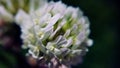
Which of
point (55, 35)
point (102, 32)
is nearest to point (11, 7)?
point (55, 35)

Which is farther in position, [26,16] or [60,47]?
[26,16]

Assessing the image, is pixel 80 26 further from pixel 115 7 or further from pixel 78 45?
pixel 115 7

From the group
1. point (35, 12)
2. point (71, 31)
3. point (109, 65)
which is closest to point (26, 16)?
point (35, 12)

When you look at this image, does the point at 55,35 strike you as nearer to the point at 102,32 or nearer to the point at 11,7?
the point at 11,7

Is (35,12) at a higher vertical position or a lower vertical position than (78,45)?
higher

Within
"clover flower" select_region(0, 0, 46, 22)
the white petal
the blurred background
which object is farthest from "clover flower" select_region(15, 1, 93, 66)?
the blurred background

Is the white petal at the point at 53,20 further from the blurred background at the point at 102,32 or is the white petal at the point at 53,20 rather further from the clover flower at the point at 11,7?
the blurred background at the point at 102,32

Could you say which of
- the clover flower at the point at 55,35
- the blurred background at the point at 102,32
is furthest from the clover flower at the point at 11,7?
the blurred background at the point at 102,32

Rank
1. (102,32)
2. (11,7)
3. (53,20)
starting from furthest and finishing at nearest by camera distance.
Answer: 1. (102,32)
2. (11,7)
3. (53,20)
